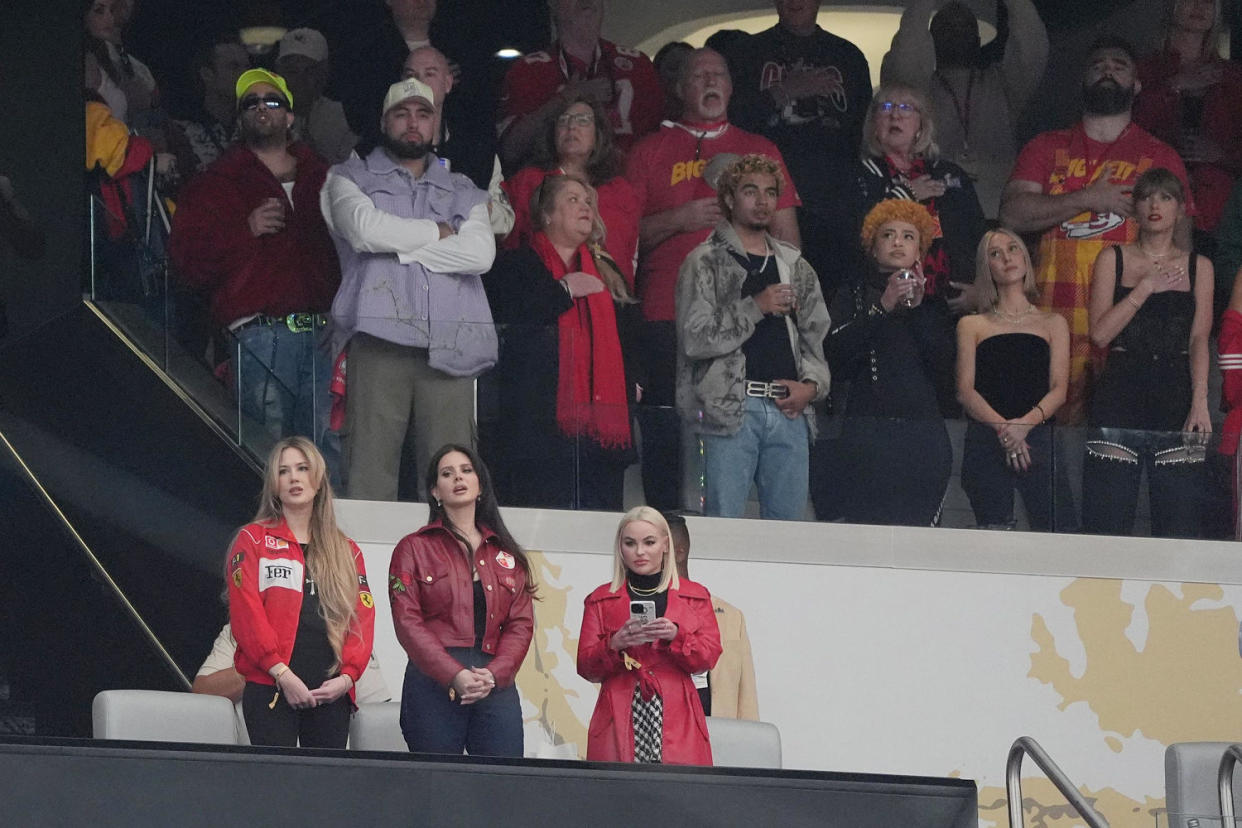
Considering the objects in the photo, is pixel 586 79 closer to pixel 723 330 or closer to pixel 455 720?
pixel 723 330

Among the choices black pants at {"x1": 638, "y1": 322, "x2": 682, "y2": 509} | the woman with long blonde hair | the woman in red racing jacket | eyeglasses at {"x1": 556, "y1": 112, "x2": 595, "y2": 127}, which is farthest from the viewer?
eyeglasses at {"x1": 556, "y1": 112, "x2": 595, "y2": 127}

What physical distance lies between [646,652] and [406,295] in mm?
2507

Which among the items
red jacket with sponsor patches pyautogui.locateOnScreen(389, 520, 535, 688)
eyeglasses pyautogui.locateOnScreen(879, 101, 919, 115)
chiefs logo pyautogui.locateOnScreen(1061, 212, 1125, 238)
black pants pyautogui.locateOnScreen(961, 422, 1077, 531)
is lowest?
red jacket with sponsor patches pyautogui.locateOnScreen(389, 520, 535, 688)

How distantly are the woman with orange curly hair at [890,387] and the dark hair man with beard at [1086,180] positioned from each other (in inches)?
37.4

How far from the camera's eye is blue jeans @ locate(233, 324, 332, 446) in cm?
841

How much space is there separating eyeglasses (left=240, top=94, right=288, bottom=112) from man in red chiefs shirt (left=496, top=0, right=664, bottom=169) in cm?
133

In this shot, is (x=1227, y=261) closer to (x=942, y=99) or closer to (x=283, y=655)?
(x=942, y=99)

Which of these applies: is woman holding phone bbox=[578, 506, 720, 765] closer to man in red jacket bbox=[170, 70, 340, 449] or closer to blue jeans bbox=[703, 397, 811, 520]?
blue jeans bbox=[703, 397, 811, 520]

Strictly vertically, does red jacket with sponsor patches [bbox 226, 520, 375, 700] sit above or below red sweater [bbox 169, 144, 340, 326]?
below

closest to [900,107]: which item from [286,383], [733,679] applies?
[286,383]

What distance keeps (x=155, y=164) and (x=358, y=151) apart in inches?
32.7

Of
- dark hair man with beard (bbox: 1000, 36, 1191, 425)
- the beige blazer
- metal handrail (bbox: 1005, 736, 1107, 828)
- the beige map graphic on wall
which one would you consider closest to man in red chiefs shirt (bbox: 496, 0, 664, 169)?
dark hair man with beard (bbox: 1000, 36, 1191, 425)

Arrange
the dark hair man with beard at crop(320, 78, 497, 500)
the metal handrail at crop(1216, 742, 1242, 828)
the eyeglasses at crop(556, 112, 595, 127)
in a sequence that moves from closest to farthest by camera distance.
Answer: the metal handrail at crop(1216, 742, 1242, 828) < the dark hair man with beard at crop(320, 78, 497, 500) < the eyeglasses at crop(556, 112, 595, 127)

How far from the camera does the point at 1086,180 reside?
10.1 metres
